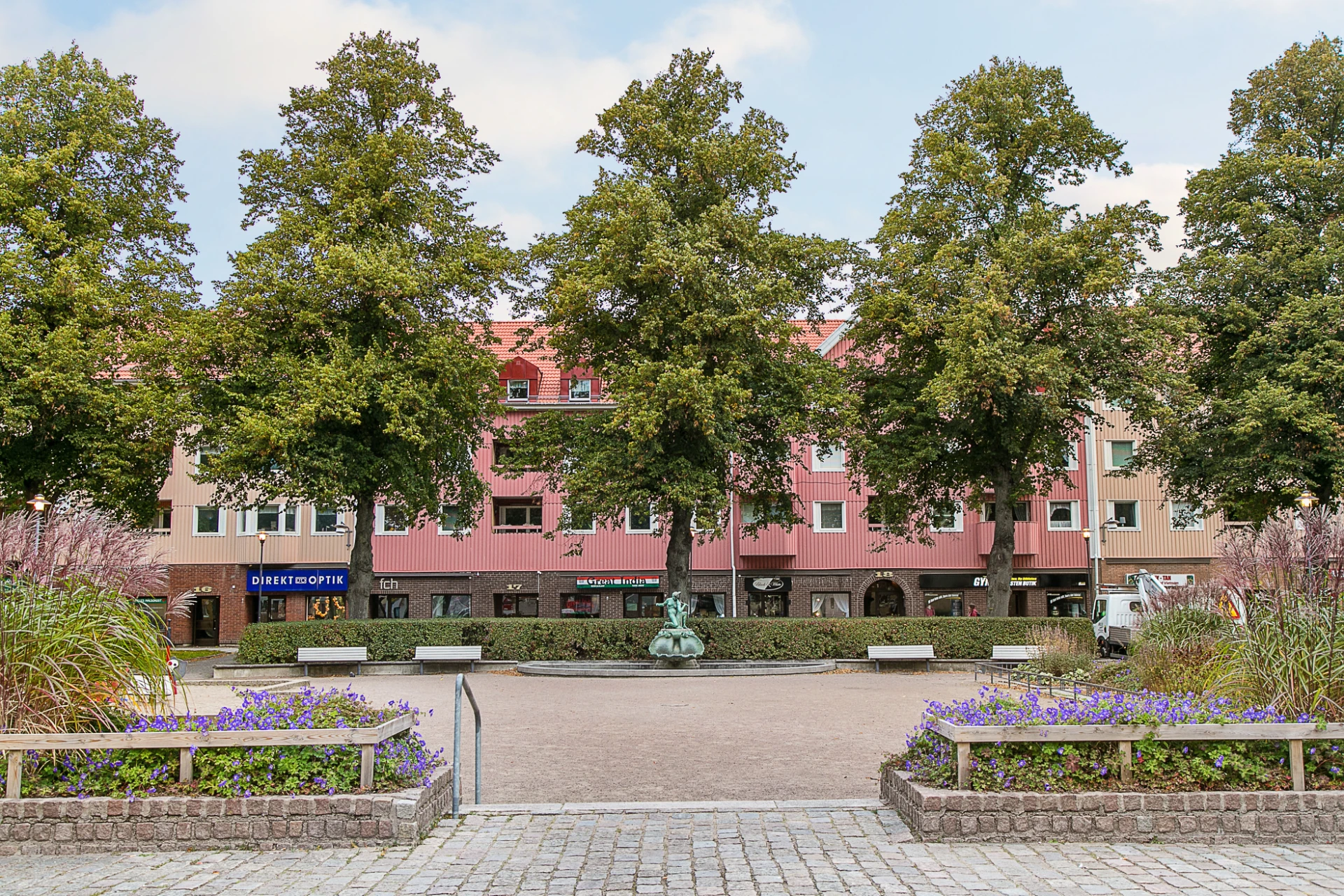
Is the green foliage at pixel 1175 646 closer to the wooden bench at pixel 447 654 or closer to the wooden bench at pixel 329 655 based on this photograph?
the wooden bench at pixel 447 654

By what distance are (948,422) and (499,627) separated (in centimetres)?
1263

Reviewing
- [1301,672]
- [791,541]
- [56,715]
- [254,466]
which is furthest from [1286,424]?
[56,715]

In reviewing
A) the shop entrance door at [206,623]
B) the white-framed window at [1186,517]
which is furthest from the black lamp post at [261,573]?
the white-framed window at [1186,517]

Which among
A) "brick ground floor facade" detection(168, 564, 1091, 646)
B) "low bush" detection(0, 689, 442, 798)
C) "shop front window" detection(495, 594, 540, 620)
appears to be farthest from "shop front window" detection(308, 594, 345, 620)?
"low bush" detection(0, 689, 442, 798)

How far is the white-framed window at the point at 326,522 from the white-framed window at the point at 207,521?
3.30 meters

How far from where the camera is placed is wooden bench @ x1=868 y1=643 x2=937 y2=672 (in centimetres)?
2612

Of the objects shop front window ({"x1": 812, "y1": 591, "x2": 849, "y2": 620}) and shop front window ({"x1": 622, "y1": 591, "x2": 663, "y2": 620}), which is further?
shop front window ({"x1": 622, "y1": 591, "x2": 663, "y2": 620})

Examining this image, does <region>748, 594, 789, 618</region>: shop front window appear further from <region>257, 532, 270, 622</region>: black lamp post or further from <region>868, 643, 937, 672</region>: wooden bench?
<region>257, 532, 270, 622</region>: black lamp post

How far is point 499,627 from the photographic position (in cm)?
2734

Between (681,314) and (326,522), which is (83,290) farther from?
(326,522)

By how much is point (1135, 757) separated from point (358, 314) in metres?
23.5

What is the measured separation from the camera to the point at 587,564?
1677 inches

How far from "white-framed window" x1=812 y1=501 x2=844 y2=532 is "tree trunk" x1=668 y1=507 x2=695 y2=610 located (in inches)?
607

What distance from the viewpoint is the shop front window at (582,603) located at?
42.6m
